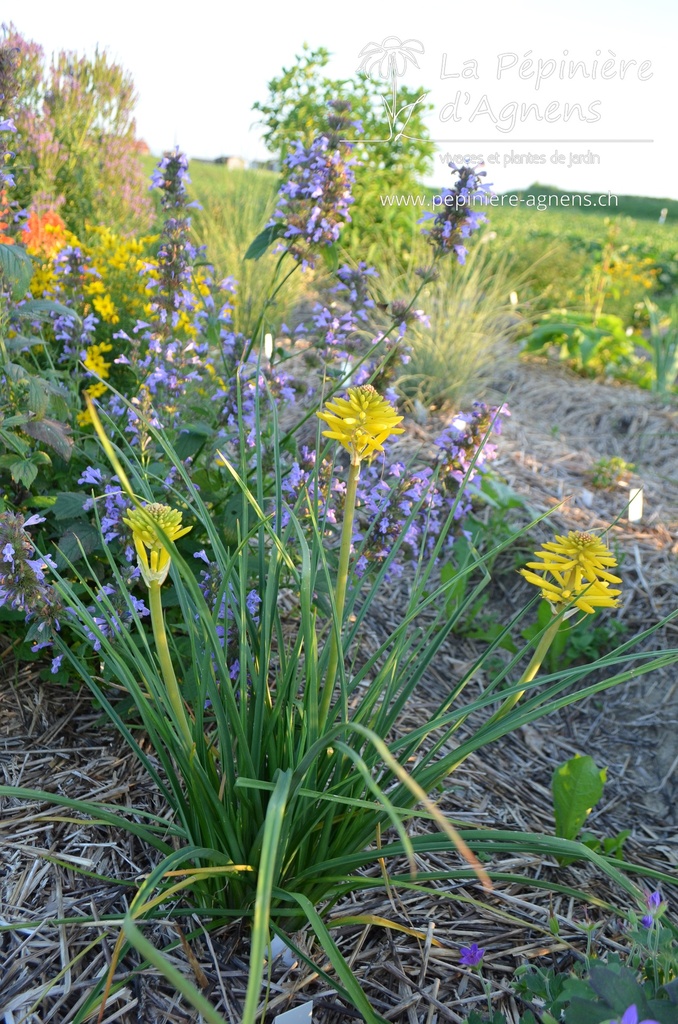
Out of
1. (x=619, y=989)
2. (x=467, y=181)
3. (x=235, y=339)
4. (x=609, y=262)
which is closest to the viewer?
(x=619, y=989)

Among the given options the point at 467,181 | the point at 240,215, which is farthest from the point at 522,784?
the point at 240,215

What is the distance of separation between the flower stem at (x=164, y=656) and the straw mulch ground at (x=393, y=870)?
23cm

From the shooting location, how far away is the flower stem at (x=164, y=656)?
100 centimetres

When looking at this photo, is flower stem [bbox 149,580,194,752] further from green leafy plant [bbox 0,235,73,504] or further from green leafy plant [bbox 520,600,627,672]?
green leafy plant [bbox 520,600,627,672]

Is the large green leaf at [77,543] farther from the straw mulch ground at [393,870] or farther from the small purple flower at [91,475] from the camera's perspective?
the straw mulch ground at [393,870]

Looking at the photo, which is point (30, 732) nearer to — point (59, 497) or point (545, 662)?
point (59, 497)

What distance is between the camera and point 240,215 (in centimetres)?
707

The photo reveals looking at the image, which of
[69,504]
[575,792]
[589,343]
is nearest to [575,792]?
[575,792]

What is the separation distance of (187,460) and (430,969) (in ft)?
4.18

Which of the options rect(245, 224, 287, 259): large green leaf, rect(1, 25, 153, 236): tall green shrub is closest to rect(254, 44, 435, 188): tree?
rect(1, 25, 153, 236): tall green shrub

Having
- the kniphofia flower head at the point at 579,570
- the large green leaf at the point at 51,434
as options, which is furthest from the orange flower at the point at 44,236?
the kniphofia flower head at the point at 579,570

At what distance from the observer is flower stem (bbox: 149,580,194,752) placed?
3.30 feet

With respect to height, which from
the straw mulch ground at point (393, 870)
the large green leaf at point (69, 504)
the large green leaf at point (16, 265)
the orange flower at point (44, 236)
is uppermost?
the orange flower at point (44, 236)

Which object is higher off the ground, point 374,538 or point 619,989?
point 374,538
